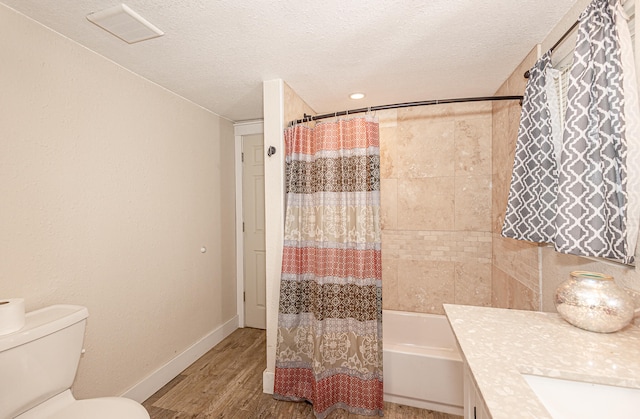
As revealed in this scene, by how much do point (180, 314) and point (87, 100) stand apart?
1.69m

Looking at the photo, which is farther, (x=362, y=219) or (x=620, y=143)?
(x=362, y=219)

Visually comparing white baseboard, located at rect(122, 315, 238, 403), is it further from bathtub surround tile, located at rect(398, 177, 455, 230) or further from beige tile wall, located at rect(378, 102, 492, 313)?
bathtub surround tile, located at rect(398, 177, 455, 230)

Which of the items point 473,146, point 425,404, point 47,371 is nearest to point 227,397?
point 47,371

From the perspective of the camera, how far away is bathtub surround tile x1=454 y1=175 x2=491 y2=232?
2.38 metres

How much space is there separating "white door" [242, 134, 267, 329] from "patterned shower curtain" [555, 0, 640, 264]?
2558 millimetres

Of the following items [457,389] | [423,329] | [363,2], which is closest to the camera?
[363,2]

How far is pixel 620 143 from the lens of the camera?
0.93 meters

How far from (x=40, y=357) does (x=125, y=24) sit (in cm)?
161

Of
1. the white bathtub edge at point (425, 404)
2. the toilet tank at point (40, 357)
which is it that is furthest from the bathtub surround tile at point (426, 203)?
the toilet tank at point (40, 357)

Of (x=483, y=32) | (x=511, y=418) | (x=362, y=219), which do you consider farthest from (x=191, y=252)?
(x=483, y=32)

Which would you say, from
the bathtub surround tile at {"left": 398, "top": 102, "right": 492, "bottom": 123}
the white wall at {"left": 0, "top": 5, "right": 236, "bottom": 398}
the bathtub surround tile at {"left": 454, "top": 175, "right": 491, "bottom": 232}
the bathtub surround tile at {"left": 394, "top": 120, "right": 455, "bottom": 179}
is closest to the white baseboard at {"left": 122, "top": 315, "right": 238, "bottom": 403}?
the white wall at {"left": 0, "top": 5, "right": 236, "bottom": 398}

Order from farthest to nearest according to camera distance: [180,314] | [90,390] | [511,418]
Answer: [180,314] < [90,390] < [511,418]

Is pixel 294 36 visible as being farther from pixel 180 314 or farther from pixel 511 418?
pixel 180 314

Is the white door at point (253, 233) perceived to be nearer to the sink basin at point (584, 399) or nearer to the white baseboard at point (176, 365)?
the white baseboard at point (176, 365)
